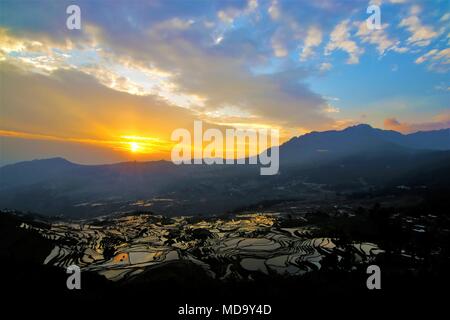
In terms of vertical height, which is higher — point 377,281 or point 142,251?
point 377,281

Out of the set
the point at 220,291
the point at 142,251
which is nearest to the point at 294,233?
the point at 142,251

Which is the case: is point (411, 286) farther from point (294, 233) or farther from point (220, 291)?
point (294, 233)

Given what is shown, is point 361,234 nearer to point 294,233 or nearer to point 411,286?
point 294,233

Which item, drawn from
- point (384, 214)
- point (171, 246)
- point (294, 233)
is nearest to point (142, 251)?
point (171, 246)

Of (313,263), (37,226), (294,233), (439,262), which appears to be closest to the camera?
(439,262)

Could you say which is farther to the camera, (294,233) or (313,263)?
(294,233)
